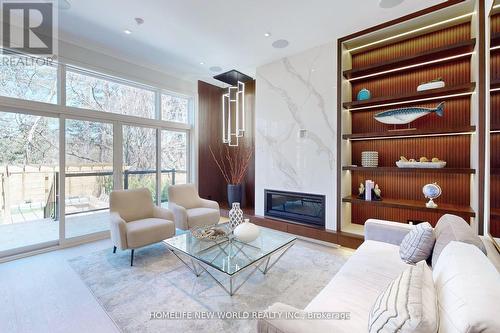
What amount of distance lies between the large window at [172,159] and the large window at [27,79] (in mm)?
1806

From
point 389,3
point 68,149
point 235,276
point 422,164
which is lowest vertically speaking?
point 235,276

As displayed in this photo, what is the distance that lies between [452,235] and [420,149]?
1.88 m

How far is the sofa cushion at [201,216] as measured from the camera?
341cm

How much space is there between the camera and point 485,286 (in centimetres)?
86

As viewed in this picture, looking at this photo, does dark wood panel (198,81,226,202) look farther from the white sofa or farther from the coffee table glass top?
the white sofa

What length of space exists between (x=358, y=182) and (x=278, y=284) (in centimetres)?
219

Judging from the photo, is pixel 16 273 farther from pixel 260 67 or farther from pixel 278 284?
pixel 260 67

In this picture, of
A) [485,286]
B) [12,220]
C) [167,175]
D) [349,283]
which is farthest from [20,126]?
[485,286]

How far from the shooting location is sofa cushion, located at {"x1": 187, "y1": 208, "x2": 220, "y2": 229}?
341cm

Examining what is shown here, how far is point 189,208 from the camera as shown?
385 centimetres

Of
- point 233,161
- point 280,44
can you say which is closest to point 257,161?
point 233,161

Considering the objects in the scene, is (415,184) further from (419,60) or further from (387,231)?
(419,60)

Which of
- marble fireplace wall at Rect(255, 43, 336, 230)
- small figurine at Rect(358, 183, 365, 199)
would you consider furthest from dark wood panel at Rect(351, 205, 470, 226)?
marble fireplace wall at Rect(255, 43, 336, 230)

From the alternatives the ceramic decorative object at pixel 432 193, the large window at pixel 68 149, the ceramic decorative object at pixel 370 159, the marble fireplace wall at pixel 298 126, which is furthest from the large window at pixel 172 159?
the ceramic decorative object at pixel 432 193
